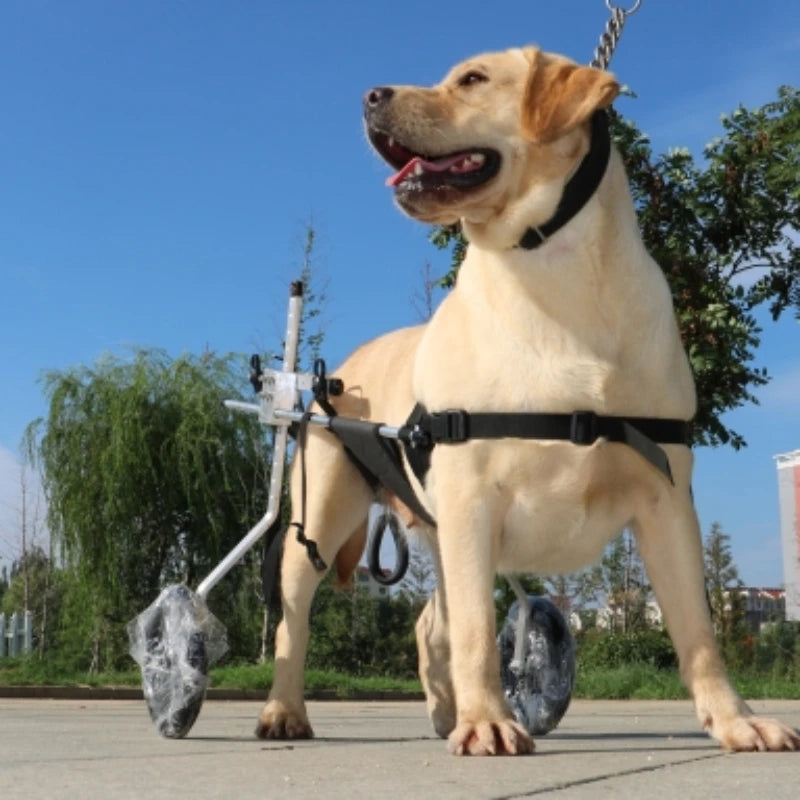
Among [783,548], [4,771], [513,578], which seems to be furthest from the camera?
[783,548]

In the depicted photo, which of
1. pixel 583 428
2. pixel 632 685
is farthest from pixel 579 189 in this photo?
pixel 632 685

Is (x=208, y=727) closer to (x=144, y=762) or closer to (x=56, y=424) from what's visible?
→ (x=144, y=762)

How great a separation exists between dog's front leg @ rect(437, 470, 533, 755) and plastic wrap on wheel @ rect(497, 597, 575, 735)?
1451mm

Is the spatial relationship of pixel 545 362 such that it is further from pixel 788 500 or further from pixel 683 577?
pixel 788 500

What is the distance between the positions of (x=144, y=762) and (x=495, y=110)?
1979 millimetres

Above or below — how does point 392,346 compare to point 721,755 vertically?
above

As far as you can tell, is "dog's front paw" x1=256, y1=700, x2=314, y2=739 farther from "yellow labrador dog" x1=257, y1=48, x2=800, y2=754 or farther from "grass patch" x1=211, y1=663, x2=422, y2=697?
"grass patch" x1=211, y1=663, x2=422, y2=697

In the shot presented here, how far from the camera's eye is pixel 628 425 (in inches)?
141

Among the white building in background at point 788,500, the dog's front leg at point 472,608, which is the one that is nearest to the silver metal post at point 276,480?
the dog's front leg at point 472,608

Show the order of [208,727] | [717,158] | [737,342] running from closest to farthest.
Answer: [208,727]
[737,342]
[717,158]

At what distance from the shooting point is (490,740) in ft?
10.8

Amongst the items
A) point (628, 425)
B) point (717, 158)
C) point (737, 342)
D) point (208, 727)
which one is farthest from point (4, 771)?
point (717, 158)

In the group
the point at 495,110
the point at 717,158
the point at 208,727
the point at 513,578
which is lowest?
the point at 208,727

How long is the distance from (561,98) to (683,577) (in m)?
1.36
